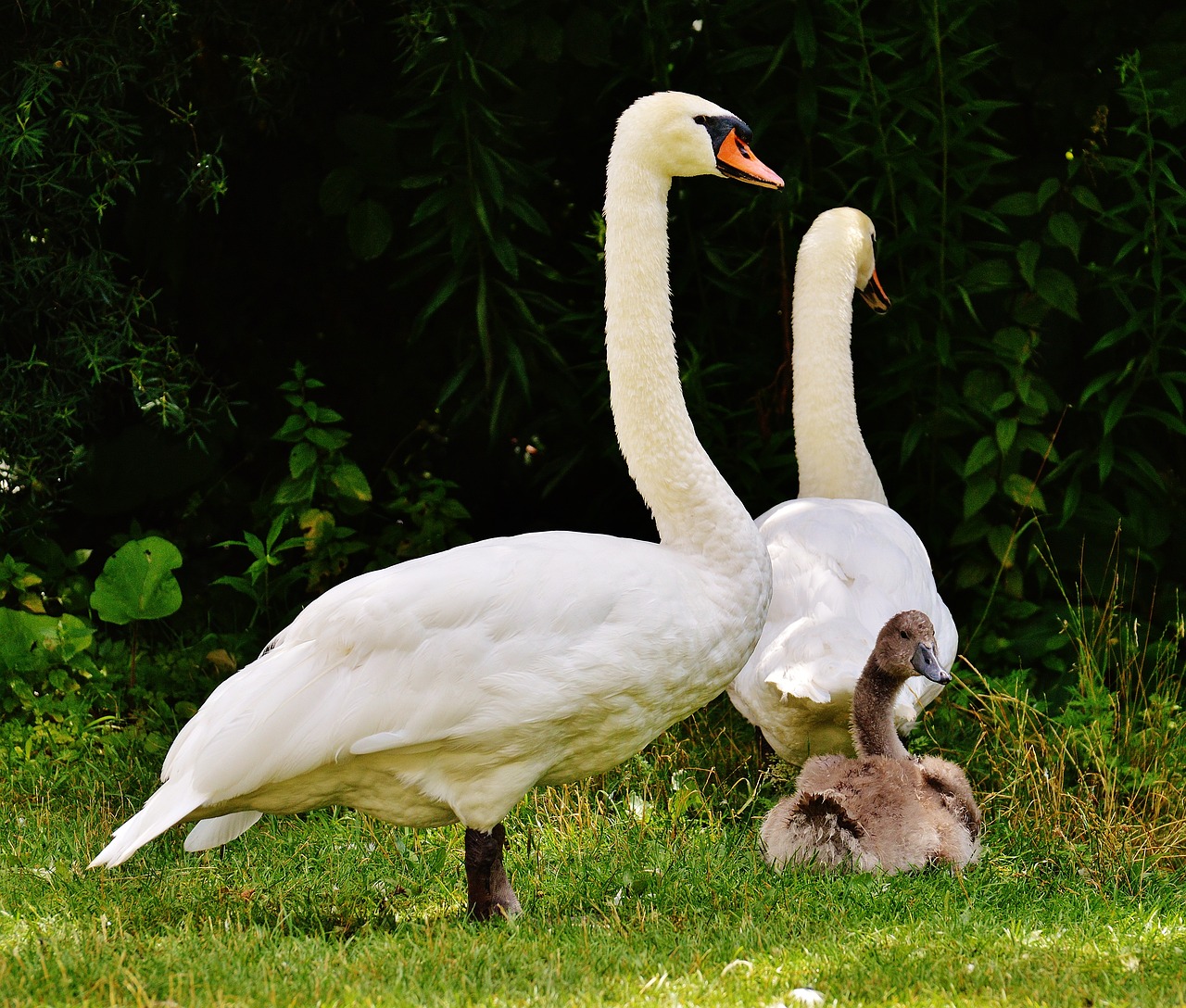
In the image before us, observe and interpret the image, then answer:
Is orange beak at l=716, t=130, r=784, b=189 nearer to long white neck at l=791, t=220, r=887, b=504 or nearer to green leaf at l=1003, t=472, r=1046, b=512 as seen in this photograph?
long white neck at l=791, t=220, r=887, b=504

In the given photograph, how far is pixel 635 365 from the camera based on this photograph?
416 cm

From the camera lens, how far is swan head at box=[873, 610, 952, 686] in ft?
15.3

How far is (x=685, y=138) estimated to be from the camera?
4.17 metres

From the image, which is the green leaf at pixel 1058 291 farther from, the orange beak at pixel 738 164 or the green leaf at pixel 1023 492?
the orange beak at pixel 738 164

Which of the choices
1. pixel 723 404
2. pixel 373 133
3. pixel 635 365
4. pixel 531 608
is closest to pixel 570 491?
pixel 723 404

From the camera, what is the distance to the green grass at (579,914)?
127 inches

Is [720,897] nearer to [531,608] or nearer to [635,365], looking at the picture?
[531,608]

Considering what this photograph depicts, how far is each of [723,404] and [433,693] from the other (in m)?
3.83

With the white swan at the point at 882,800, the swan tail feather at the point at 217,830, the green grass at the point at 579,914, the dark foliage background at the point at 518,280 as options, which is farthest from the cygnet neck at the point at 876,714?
the swan tail feather at the point at 217,830

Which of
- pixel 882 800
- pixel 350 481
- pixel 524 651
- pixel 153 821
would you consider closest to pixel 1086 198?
pixel 882 800

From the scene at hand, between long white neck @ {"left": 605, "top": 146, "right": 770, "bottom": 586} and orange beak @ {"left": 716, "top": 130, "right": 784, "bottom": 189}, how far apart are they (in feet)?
0.58

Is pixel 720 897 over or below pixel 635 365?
below

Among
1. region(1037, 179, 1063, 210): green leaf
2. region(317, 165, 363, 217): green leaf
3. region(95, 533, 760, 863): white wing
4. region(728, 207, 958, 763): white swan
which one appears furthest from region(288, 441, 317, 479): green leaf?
region(1037, 179, 1063, 210): green leaf

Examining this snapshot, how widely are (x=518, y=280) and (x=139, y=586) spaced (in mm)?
2015
